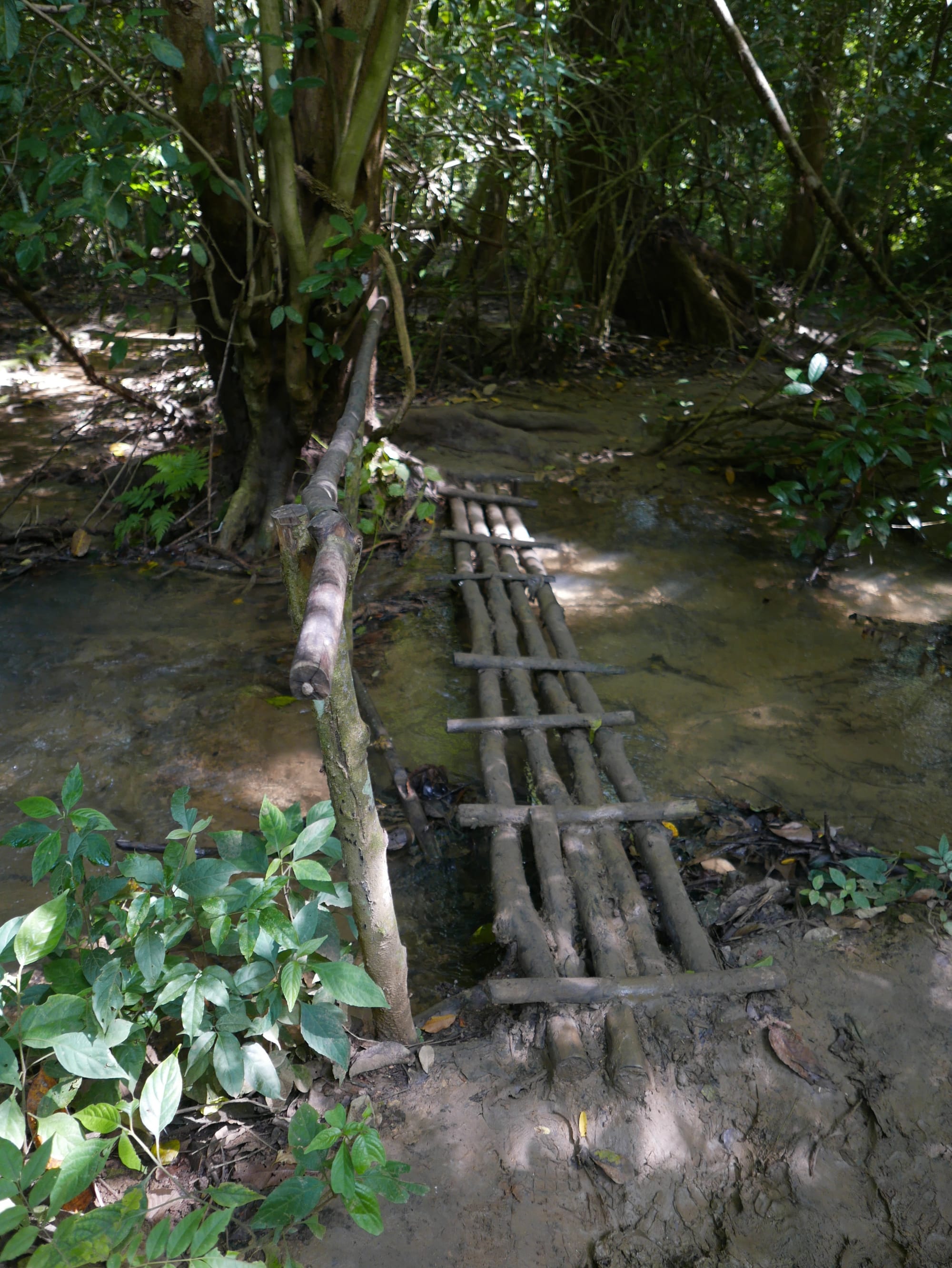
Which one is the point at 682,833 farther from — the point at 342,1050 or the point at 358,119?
the point at 358,119

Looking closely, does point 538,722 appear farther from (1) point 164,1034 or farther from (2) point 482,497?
(2) point 482,497

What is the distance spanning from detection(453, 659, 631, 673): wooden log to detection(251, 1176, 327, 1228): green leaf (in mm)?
2143

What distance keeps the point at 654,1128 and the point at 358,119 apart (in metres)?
4.00

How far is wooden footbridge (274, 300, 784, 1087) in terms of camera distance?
60.9 inches

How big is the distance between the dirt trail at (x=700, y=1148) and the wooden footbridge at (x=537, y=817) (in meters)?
0.09

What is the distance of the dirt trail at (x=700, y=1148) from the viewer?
1.59 metres

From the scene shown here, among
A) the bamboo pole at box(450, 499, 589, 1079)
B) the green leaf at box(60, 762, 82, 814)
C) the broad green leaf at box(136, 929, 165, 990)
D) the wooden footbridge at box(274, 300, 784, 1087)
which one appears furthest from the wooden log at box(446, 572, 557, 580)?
the broad green leaf at box(136, 929, 165, 990)

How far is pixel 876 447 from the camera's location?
396cm

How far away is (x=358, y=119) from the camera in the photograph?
3.76 m

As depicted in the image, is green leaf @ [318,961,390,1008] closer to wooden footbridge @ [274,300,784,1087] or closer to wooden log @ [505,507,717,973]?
wooden footbridge @ [274,300,784,1087]

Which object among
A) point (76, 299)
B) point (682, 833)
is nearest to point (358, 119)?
point (682, 833)

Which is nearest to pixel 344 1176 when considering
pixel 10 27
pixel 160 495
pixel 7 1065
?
pixel 7 1065

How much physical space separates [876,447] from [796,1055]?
9.80ft

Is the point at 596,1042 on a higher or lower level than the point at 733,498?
lower
